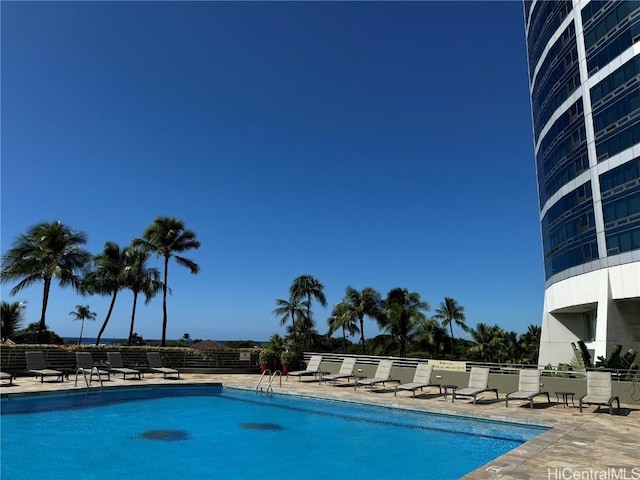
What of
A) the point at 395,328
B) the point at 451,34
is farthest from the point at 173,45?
the point at 395,328

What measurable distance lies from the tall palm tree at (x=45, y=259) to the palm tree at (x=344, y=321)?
23.1 metres

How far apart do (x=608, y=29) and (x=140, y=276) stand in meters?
30.1

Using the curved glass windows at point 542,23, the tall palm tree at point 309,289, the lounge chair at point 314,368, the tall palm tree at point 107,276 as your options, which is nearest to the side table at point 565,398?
the lounge chair at point 314,368

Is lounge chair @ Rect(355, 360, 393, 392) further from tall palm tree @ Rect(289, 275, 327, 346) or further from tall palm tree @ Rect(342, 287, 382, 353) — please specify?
tall palm tree @ Rect(289, 275, 327, 346)

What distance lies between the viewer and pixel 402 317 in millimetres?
41156

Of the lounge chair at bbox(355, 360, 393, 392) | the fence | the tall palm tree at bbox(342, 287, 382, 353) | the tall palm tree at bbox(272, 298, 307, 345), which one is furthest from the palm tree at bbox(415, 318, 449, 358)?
the lounge chair at bbox(355, 360, 393, 392)

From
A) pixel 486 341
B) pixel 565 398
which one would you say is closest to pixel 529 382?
pixel 565 398

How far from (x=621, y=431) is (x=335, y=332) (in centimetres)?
3454

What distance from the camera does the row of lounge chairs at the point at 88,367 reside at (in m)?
15.8

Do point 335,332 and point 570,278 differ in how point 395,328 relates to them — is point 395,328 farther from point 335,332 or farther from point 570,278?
point 570,278

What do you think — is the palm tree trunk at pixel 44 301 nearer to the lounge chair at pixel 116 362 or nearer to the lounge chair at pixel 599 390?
the lounge chair at pixel 116 362

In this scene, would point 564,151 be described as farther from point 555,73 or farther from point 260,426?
point 260,426

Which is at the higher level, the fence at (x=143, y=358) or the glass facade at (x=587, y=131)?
the glass facade at (x=587, y=131)

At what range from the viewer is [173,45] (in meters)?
16.6
